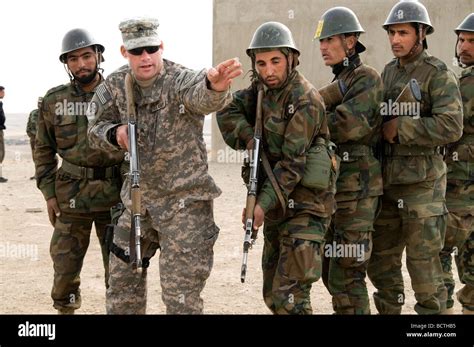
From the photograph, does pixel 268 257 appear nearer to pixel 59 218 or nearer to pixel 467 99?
pixel 59 218

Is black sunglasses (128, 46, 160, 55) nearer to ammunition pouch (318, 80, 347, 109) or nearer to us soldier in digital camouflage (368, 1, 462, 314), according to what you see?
ammunition pouch (318, 80, 347, 109)

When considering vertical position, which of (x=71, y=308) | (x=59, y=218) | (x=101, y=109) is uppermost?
(x=101, y=109)

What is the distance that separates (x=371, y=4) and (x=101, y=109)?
650 inches

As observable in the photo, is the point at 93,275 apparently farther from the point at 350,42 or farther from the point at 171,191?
the point at 350,42

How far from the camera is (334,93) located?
496 centimetres

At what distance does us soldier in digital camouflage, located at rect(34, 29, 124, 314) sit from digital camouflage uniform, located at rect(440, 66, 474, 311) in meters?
2.54

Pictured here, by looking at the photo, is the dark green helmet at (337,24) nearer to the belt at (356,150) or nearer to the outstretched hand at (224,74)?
the belt at (356,150)

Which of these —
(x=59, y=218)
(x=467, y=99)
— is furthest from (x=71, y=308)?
(x=467, y=99)

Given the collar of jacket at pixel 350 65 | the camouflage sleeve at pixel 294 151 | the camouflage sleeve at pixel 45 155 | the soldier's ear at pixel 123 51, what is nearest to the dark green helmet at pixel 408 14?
the collar of jacket at pixel 350 65

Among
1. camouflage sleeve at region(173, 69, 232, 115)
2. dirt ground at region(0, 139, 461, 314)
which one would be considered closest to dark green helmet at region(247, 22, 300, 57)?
camouflage sleeve at region(173, 69, 232, 115)
